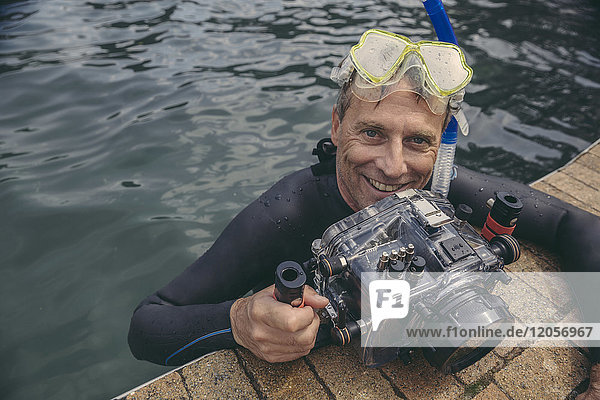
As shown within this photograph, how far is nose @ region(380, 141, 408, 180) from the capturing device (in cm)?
211

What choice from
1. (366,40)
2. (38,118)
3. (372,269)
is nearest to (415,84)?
(366,40)

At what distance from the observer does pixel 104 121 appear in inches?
215

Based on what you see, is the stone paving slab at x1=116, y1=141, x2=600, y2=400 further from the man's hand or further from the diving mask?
the diving mask

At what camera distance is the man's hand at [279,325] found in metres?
1.57

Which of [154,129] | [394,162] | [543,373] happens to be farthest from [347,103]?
[154,129]

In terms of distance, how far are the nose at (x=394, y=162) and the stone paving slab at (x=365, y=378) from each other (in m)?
0.95

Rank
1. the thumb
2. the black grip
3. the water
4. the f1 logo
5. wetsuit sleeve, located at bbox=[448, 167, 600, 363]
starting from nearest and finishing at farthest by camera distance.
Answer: the black grip → the f1 logo → the thumb → wetsuit sleeve, located at bbox=[448, 167, 600, 363] → the water

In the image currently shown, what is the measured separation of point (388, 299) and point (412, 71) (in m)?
1.19

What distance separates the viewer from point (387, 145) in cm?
216

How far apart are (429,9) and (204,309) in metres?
1.92

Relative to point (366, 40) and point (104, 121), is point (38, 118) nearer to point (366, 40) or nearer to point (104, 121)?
point (104, 121)

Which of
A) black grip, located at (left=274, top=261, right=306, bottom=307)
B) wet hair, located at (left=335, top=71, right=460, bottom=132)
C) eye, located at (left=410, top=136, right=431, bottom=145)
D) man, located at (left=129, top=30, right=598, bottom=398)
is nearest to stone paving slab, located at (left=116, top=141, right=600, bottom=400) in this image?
man, located at (left=129, top=30, right=598, bottom=398)

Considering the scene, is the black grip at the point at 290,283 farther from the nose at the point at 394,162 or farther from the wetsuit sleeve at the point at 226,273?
the nose at the point at 394,162

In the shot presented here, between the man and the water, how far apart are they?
1.38 metres
